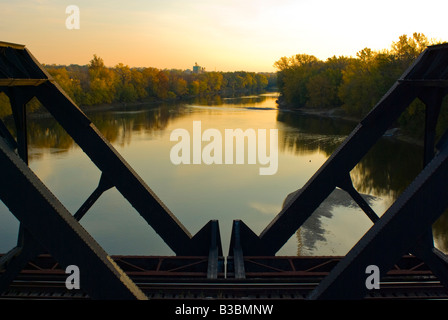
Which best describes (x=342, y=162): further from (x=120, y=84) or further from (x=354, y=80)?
(x=120, y=84)

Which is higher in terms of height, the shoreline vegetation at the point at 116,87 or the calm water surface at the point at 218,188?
the shoreline vegetation at the point at 116,87

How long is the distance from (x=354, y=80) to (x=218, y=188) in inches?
1500

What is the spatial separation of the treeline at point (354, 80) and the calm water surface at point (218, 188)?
5.25m

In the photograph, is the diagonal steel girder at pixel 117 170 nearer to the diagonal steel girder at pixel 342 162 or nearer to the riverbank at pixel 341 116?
the diagonal steel girder at pixel 342 162

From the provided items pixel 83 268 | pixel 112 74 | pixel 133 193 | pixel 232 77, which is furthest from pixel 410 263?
pixel 232 77

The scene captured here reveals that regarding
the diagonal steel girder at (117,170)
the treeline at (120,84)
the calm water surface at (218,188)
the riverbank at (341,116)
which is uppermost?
the treeline at (120,84)

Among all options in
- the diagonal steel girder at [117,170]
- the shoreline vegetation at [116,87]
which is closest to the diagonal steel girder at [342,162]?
the diagonal steel girder at [117,170]

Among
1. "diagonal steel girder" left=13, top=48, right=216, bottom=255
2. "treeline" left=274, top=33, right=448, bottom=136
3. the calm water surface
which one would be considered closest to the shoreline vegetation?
the calm water surface

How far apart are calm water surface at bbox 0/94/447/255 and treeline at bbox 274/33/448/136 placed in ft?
17.2

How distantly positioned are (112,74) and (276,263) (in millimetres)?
88096

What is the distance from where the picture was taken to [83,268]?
293 centimetres

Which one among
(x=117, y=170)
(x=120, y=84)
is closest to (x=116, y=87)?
(x=120, y=84)

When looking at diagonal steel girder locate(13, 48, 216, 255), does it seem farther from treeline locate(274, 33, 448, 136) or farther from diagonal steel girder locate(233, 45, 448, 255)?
treeline locate(274, 33, 448, 136)

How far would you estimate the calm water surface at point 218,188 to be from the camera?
15.9 m
